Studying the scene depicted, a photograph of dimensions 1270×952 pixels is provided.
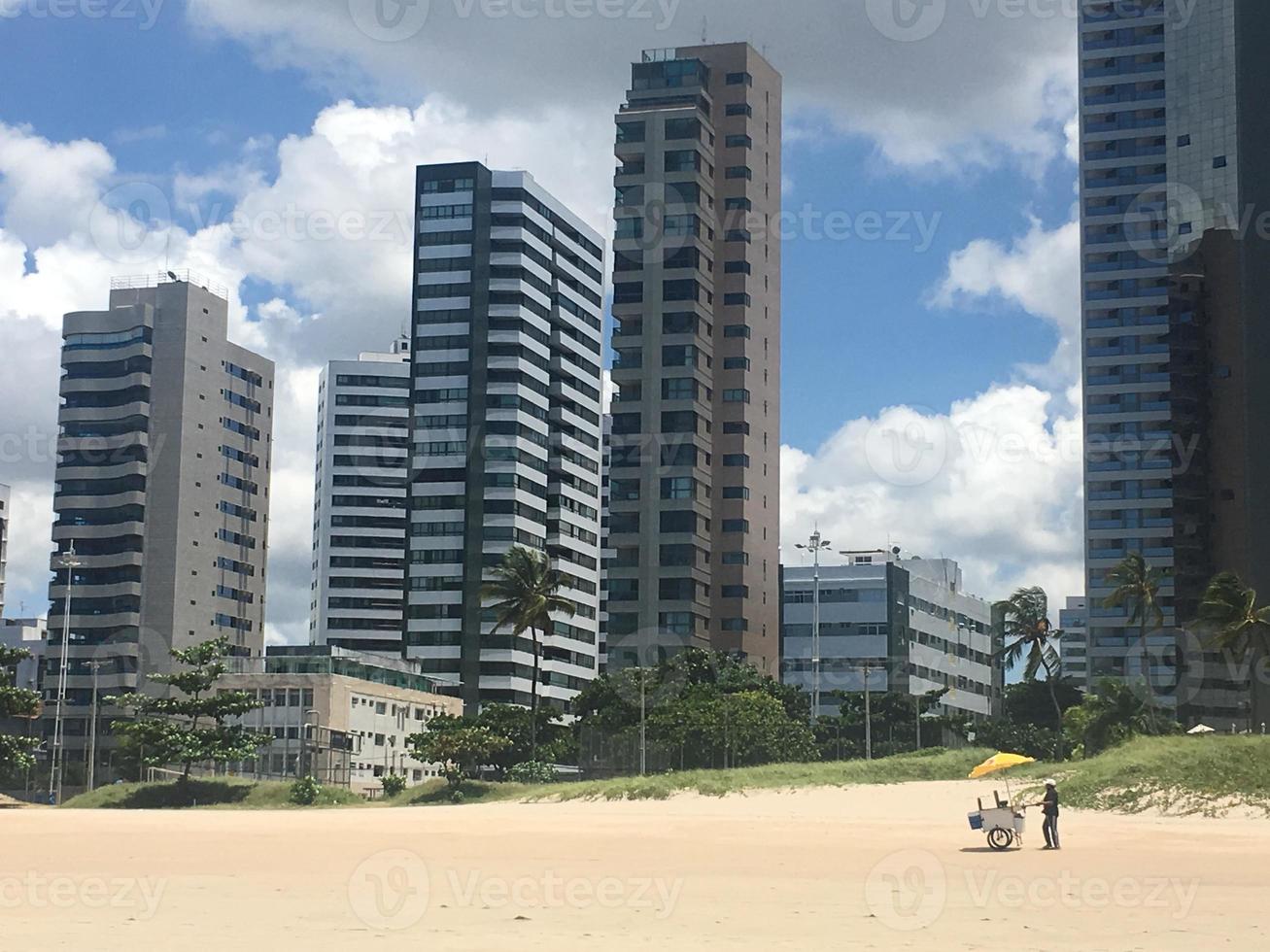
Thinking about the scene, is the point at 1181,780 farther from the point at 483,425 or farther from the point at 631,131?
the point at 483,425

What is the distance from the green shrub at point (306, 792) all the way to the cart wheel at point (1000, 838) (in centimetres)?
4795

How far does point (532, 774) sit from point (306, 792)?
46.0 ft

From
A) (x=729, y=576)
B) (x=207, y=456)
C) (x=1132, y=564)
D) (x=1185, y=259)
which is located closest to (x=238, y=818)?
(x=1132, y=564)

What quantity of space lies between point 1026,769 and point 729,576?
63.9 m

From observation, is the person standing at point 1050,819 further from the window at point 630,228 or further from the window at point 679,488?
the window at point 630,228

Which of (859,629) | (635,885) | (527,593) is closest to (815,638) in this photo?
(859,629)

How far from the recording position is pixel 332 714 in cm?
11394

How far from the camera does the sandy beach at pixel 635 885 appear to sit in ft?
83.7

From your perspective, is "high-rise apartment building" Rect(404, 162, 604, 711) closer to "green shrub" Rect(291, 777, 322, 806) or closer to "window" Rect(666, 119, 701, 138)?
"window" Rect(666, 119, 701, 138)

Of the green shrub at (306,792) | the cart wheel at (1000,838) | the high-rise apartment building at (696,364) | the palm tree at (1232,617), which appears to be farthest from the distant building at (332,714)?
the cart wheel at (1000,838)

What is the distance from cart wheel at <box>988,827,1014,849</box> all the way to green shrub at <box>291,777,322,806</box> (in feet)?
157

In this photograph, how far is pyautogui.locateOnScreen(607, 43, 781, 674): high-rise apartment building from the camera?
143125mm

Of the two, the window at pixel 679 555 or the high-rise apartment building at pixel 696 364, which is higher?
the high-rise apartment building at pixel 696 364

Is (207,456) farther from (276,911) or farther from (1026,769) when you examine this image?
(276,911)
